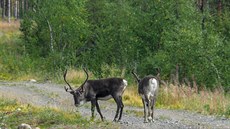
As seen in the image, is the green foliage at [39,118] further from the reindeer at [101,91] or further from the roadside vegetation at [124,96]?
the reindeer at [101,91]

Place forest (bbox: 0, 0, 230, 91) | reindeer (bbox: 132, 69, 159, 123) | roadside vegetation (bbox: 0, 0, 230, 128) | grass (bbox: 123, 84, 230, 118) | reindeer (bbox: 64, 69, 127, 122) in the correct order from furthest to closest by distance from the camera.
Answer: forest (bbox: 0, 0, 230, 91) < roadside vegetation (bbox: 0, 0, 230, 128) < grass (bbox: 123, 84, 230, 118) < reindeer (bbox: 132, 69, 159, 123) < reindeer (bbox: 64, 69, 127, 122)

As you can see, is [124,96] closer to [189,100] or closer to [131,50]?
[189,100]

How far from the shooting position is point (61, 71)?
97.0ft

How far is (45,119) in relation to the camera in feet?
46.2

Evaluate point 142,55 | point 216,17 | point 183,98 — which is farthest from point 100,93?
point 216,17

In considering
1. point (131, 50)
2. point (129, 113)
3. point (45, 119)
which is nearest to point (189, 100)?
point (129, 113)

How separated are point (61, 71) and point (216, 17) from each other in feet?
36.6

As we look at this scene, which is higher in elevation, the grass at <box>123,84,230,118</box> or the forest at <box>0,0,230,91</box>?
the forest at <box>0,0,230,91</box>

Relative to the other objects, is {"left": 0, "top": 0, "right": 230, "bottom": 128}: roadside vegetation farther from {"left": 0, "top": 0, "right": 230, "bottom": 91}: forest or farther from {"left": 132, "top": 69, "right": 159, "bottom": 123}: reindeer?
{"left": 132, "top": 69, "right": 159, "bottom": 123}: reindeer

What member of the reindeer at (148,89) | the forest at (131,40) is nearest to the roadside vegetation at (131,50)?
the forest at (131,40)

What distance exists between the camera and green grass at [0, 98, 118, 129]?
43.3ft

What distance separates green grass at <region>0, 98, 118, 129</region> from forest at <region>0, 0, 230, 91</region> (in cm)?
494

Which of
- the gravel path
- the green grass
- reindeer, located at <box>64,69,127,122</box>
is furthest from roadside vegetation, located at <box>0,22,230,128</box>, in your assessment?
the gravel path

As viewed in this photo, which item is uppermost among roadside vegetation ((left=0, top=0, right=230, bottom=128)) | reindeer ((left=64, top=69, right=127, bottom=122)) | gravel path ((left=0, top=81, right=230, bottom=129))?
roadside vegetation ((left=0, top=0, right=230, bottom=128))
